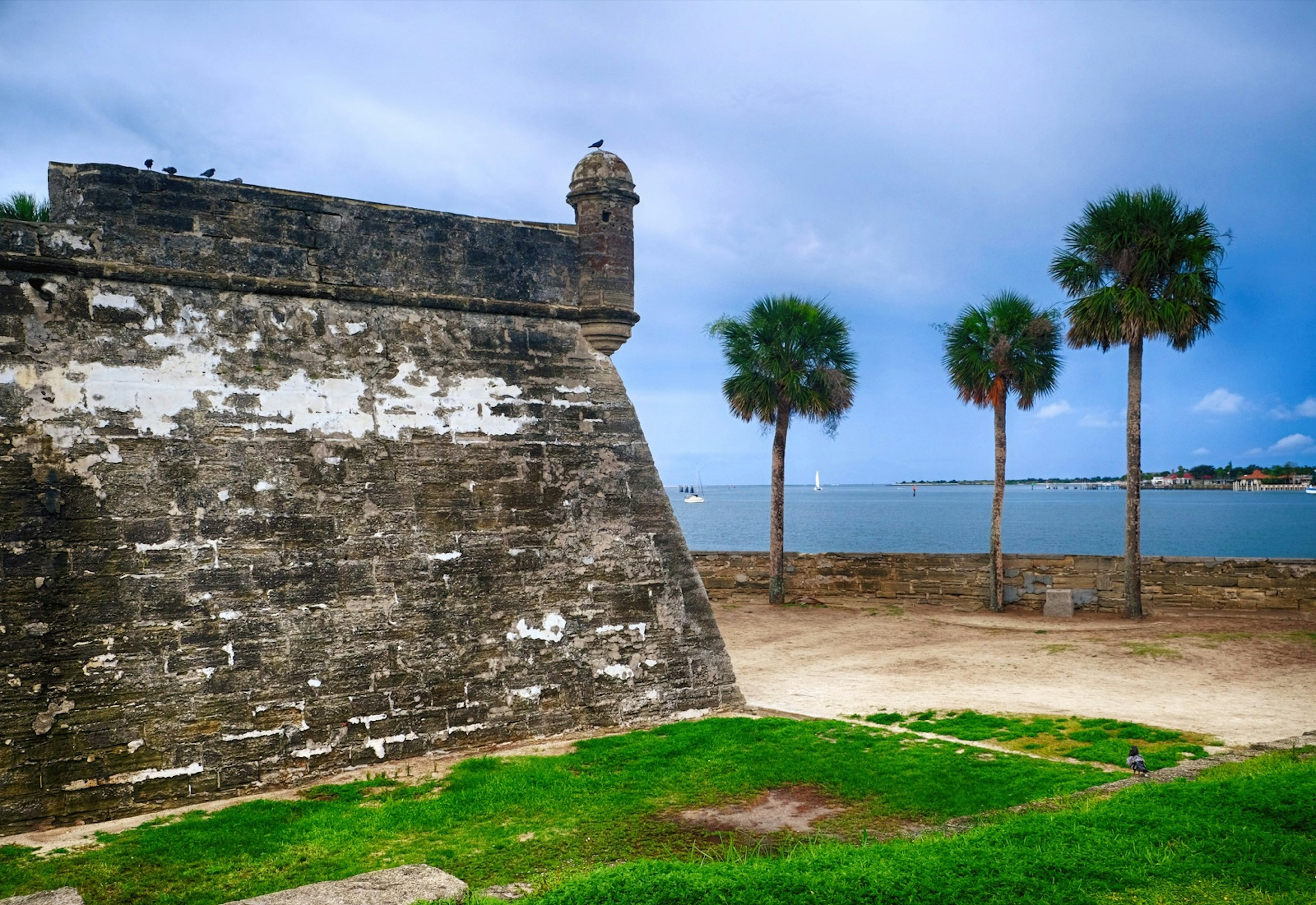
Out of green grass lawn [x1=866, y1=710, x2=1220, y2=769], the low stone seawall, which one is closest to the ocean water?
the low stone seawall

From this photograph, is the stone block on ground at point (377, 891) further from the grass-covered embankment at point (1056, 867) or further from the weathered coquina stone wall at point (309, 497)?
the weathered coquina stone wall at point (309, 497)

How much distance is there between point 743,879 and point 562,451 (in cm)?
562

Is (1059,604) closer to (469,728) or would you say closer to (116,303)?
(469,728)

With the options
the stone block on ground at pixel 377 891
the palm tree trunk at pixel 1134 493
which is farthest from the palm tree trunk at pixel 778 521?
the stone block on ground at pixel 377 891

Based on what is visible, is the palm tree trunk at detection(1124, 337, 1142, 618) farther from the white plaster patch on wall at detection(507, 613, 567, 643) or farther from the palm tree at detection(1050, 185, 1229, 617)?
the white plaster patch on wall at detection(507, 613, 567, 643)

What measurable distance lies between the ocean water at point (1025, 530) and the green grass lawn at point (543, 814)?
55.9ft

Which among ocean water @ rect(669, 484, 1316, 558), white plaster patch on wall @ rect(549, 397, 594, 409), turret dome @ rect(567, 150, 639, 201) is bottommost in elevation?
ocean water @ rect(669, 484, 1316, 558)

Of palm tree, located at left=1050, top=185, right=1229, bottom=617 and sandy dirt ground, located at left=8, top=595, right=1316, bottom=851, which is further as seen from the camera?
palm tree, located at left=1050, top=185, right=1229, bottom=617

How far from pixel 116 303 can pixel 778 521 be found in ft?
49.6

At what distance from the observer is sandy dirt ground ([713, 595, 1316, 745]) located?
33.4 feet

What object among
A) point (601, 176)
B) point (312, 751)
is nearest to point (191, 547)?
point (312, 751)

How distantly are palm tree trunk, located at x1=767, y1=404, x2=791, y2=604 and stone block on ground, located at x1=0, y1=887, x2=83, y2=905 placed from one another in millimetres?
15620

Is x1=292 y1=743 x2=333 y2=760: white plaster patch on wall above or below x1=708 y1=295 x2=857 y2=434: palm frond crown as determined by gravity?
below

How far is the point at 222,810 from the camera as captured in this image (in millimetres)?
6746
